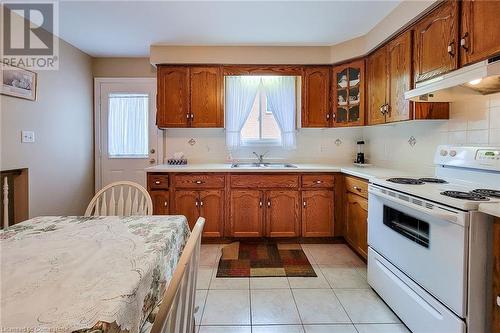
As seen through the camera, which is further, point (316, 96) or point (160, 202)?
point (316, 96)

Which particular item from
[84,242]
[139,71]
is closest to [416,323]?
[84,242]

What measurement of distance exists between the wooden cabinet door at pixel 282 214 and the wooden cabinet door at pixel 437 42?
1.73 m

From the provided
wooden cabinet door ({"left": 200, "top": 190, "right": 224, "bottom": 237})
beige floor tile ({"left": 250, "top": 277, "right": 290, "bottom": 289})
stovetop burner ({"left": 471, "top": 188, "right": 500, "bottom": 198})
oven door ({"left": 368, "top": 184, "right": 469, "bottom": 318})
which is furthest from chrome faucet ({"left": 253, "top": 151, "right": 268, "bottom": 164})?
stovetop burner ({"left": 471, "top": 188, "right": 500, "bottom": 198})

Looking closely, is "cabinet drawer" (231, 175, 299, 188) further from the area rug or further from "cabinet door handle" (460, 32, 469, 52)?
"cabinet door handle" (460, 32, 469, 52)

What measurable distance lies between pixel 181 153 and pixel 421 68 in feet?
9.29

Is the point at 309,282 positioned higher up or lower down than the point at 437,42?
lower down

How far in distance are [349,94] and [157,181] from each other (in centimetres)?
249

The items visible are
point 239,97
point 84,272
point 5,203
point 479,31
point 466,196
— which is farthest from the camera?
point 239,97

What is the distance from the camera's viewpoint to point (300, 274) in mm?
2633

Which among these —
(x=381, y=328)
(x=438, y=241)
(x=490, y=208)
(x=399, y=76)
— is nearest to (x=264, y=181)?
(x=399, y=76)

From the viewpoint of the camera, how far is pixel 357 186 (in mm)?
2916

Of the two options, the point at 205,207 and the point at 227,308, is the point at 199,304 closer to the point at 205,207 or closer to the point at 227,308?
the point at 227,308

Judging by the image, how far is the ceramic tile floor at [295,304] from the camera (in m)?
1.88

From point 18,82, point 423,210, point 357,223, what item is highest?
point 18,82
